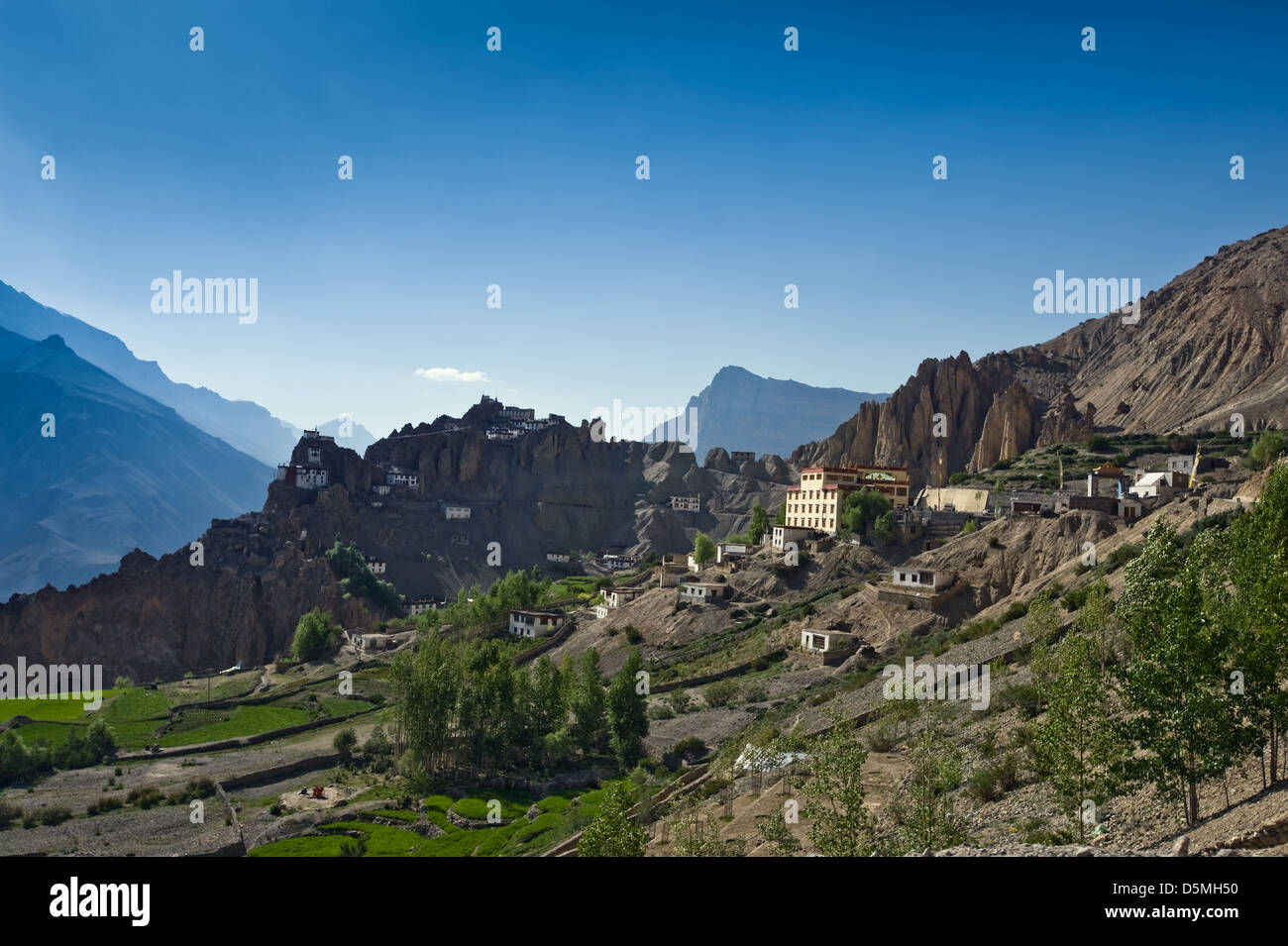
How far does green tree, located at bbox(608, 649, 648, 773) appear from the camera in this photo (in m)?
41.5

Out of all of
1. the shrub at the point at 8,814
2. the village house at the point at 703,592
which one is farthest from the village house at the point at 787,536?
the shrub at the point at 8,814

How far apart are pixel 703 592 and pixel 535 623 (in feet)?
56.5

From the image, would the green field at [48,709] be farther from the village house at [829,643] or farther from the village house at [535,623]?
the village house at [829,643]

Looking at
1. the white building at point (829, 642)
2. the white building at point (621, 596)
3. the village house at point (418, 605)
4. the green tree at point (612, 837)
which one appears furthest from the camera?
the village house at point (418, 605)

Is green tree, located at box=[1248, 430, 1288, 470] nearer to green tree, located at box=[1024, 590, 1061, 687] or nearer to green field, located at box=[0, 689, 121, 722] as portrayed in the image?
green tree, located at box=[1024, 590, 1061, 687]

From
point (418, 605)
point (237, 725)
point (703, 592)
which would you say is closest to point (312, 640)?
point (237, 725)

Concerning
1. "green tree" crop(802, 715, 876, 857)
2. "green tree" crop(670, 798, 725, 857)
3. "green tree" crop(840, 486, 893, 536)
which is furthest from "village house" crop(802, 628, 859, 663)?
"green tree" crop(802, 715, 876, 857)

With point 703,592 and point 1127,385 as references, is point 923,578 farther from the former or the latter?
point 1127,385

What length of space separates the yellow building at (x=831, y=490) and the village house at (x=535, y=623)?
22.8 m

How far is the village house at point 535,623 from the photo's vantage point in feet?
248
